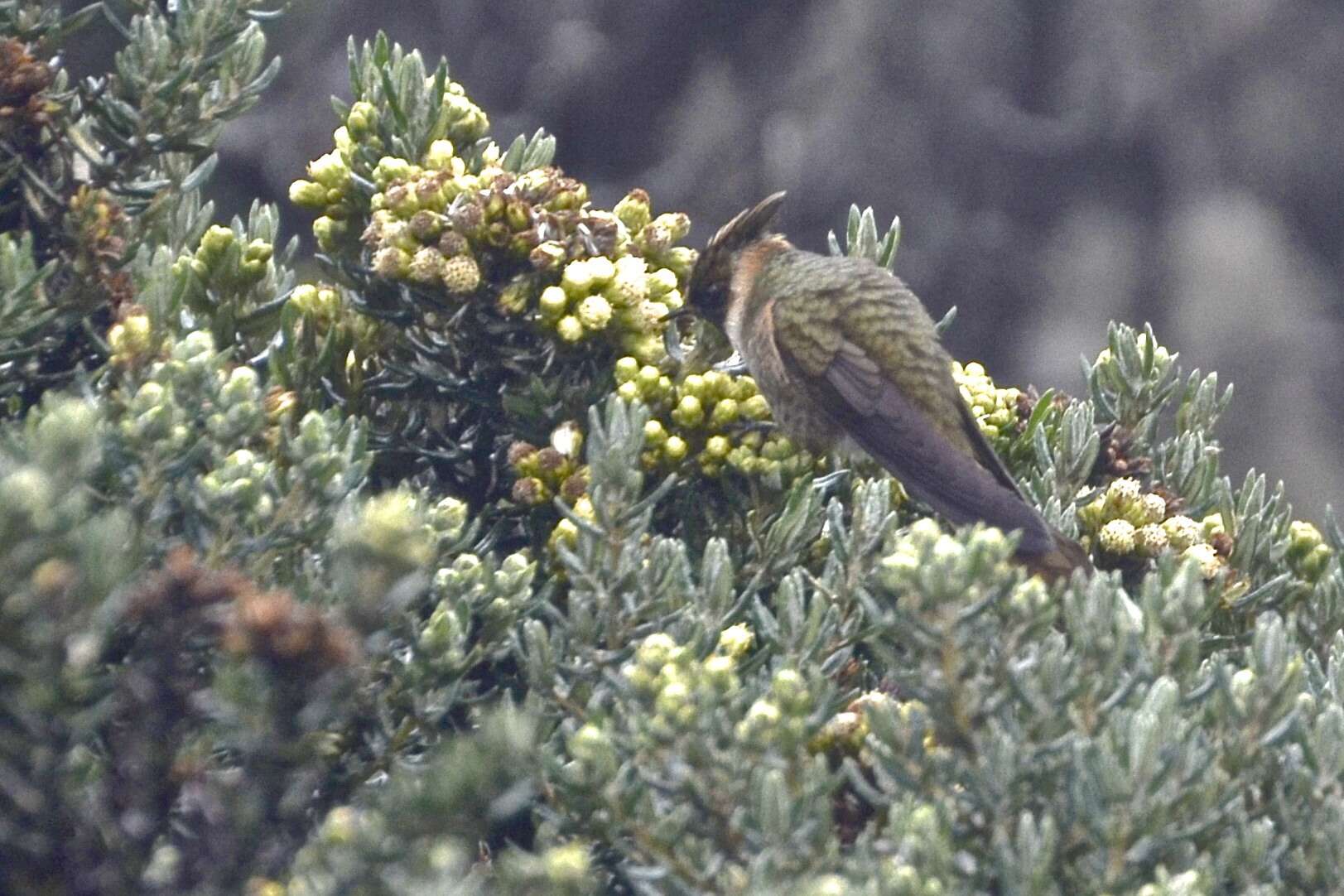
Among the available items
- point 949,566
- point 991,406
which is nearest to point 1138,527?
point 991,406

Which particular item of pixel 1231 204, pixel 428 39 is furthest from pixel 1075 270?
pixel 428 39

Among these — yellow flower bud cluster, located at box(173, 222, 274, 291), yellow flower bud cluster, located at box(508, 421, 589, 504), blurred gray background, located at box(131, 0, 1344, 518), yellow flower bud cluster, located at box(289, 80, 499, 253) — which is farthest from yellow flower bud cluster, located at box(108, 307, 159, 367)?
blurred gray background, located at box(131, 0, 1344, 518)

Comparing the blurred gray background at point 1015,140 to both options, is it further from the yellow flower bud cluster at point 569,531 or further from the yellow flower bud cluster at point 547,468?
the yellow flower bud cluster at point 569,531

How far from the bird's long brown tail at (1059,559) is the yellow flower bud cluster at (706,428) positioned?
376mm

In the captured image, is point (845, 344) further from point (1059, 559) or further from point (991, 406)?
point (1059, 559)

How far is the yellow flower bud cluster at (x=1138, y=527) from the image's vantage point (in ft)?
9.07

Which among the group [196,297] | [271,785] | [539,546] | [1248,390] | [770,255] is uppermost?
[1248,390]

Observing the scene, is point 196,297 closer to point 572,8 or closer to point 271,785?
point 271,785

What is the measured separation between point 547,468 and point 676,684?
0.83m

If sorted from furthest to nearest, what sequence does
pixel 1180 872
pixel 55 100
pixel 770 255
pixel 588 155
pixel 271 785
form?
pixel 588 155 → pixel 770 255 → pixel 55 100 → pixel 1180 872 → pixel 271 785

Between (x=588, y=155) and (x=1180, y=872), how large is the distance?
284 inches

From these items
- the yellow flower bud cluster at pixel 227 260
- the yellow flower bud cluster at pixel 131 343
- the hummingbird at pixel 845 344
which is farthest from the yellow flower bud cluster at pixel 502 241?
the hummingbird at pixel 845 344

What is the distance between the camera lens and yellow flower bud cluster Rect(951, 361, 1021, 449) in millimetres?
3236

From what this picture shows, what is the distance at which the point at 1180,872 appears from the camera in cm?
175
